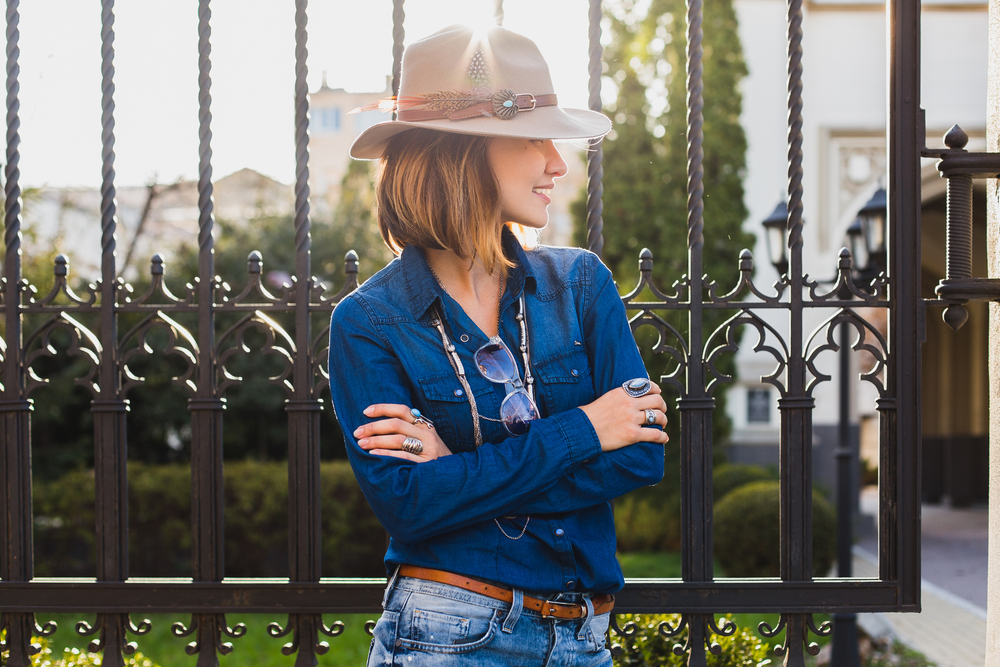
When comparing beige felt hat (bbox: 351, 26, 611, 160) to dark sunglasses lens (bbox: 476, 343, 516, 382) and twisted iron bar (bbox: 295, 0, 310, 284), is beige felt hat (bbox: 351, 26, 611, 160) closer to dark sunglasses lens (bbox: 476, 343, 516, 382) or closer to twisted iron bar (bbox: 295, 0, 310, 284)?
dark sunglasses lens (bbox: 476, 343, 516, 382)

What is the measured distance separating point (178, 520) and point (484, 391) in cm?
766

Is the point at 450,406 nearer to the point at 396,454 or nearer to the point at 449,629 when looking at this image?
the point at 396,454

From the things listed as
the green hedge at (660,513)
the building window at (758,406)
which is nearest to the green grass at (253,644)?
the green hedge at (660,513)

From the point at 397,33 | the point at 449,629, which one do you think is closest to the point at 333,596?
the point at 449,629

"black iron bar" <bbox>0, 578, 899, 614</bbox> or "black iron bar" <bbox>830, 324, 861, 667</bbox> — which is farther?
"black iron bar" <bbox>830, 324, 861, 667</bbox>

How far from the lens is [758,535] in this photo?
8125 millimetres

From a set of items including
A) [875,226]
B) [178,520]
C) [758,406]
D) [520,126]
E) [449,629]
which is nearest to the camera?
[449,629]

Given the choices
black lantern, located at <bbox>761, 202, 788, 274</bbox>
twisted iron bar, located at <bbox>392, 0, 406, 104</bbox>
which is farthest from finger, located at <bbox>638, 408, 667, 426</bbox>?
black lantern, located at <bbox>761, 202, 788, 274</bbox>

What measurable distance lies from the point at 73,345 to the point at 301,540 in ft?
3.11

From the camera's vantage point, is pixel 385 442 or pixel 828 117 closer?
pixel 385 442

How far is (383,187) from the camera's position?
6.21ft

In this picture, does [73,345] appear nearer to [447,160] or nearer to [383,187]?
[383,187]

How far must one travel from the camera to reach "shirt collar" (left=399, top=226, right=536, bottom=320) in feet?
6.00

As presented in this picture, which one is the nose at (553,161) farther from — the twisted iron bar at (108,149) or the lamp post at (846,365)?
the lamp post at (846,365)
